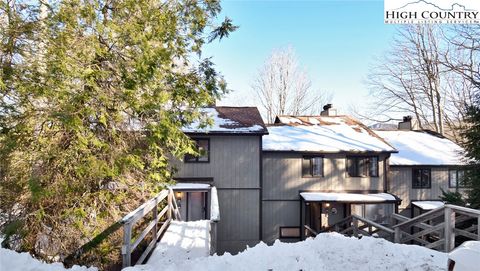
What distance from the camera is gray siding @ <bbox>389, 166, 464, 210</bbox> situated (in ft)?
51.5

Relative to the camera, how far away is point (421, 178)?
15.9 m

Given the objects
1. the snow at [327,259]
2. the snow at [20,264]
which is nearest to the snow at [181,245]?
the snow at [327,259]

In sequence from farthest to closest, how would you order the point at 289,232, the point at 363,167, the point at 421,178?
1. the point at 421,178
2. the point at 363,167
3. the point at 289,232

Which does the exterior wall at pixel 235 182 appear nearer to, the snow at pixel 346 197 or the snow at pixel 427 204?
the snow at pixel 346 197

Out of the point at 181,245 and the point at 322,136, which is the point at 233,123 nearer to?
the point at 322,136

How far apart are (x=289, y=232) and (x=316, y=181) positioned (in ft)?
9.88

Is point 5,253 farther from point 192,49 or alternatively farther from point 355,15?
point 355,15

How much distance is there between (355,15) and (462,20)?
17.6ft

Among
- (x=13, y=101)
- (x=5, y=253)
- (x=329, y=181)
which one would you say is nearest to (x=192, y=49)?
(x=13, y=101)

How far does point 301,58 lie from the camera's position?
27.5 metres

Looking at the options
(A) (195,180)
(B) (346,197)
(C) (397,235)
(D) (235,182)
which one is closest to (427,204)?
(B) (346,197)

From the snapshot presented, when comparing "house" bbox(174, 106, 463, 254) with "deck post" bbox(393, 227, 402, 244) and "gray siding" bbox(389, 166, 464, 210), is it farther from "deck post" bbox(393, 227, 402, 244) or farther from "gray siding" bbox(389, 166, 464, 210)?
"deck post" bbox(393, 227, 402, 244)

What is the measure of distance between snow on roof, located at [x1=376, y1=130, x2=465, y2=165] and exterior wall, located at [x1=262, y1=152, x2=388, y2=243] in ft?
8.04

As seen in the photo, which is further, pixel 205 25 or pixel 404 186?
pixel 404 186
